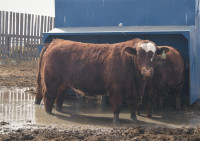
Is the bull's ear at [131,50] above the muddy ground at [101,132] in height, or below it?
above

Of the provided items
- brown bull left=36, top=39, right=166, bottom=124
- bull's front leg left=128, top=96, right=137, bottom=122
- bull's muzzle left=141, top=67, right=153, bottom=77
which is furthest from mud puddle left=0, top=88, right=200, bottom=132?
bull's muzzle left=141, top=67, right=153, bottom=77

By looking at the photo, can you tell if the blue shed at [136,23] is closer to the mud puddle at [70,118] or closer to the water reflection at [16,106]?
the mud puddle at [70,118]

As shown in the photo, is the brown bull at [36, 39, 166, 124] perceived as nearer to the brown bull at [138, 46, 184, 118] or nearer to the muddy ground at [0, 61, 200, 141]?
the muddy ground at [0, 61, 200, 141]

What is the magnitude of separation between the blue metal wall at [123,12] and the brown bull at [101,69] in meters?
2.80

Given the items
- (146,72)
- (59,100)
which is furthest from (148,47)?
(59,100)

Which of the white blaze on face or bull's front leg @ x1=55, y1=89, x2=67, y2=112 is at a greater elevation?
the white blaze on face

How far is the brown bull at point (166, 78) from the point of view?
7.37m

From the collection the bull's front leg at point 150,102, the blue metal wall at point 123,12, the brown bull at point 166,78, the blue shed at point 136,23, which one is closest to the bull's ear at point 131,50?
the brown bull at point 166,78

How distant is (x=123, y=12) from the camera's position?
9.91m

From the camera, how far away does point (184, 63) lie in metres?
8.55

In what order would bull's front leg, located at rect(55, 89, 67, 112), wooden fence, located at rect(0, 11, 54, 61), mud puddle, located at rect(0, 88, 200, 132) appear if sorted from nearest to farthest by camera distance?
1. mud puddle, located at rect(0, 88, 200, 132)
2. bull's front leg, located at rect(55, 89, 67, 112)
3. wooden fence, located at rect(0, 11, 54, 61)

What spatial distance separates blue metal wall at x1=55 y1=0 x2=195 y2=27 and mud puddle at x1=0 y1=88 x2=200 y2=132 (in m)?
2.87

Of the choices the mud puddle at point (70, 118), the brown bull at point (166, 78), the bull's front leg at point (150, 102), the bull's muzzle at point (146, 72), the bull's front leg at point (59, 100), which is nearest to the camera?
the bull's muzzle at point (146, 72)

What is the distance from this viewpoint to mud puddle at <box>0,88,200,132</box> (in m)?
6.24
